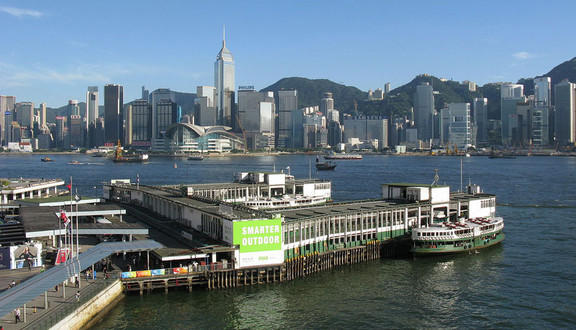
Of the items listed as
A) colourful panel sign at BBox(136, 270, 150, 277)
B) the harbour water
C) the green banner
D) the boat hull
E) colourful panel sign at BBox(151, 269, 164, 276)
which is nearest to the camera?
the harbour water

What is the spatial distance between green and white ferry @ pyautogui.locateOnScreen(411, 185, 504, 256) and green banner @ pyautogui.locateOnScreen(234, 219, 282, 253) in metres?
13.0

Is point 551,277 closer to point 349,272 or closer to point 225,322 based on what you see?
point 349,272

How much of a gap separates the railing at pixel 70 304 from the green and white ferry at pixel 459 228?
2327cm

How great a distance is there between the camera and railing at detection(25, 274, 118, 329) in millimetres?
22969

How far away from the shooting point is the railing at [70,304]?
75.4ft

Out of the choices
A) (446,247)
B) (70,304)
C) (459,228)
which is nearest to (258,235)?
(70,304)

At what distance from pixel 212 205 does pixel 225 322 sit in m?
17.2

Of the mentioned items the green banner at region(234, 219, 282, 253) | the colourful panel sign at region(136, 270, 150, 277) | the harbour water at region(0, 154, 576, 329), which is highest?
the green banner at region(234, 219, 282, 253)

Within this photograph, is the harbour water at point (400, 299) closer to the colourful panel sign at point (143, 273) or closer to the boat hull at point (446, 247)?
the boat hull at point (446, 247)

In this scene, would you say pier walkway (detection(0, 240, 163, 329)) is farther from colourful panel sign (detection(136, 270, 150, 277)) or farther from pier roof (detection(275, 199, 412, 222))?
pier roof (detection(275, 199, 412, 222))

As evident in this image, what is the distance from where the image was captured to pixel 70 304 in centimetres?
2558

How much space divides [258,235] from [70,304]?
38.7 feet

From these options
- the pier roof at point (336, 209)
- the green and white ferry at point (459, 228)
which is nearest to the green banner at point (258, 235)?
the pier roof at point (336, 209)

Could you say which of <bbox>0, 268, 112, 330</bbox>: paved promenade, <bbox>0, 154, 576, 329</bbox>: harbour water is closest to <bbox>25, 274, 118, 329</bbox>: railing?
<bbox>0, 268, 112, 330</bbox>: paved promenade
